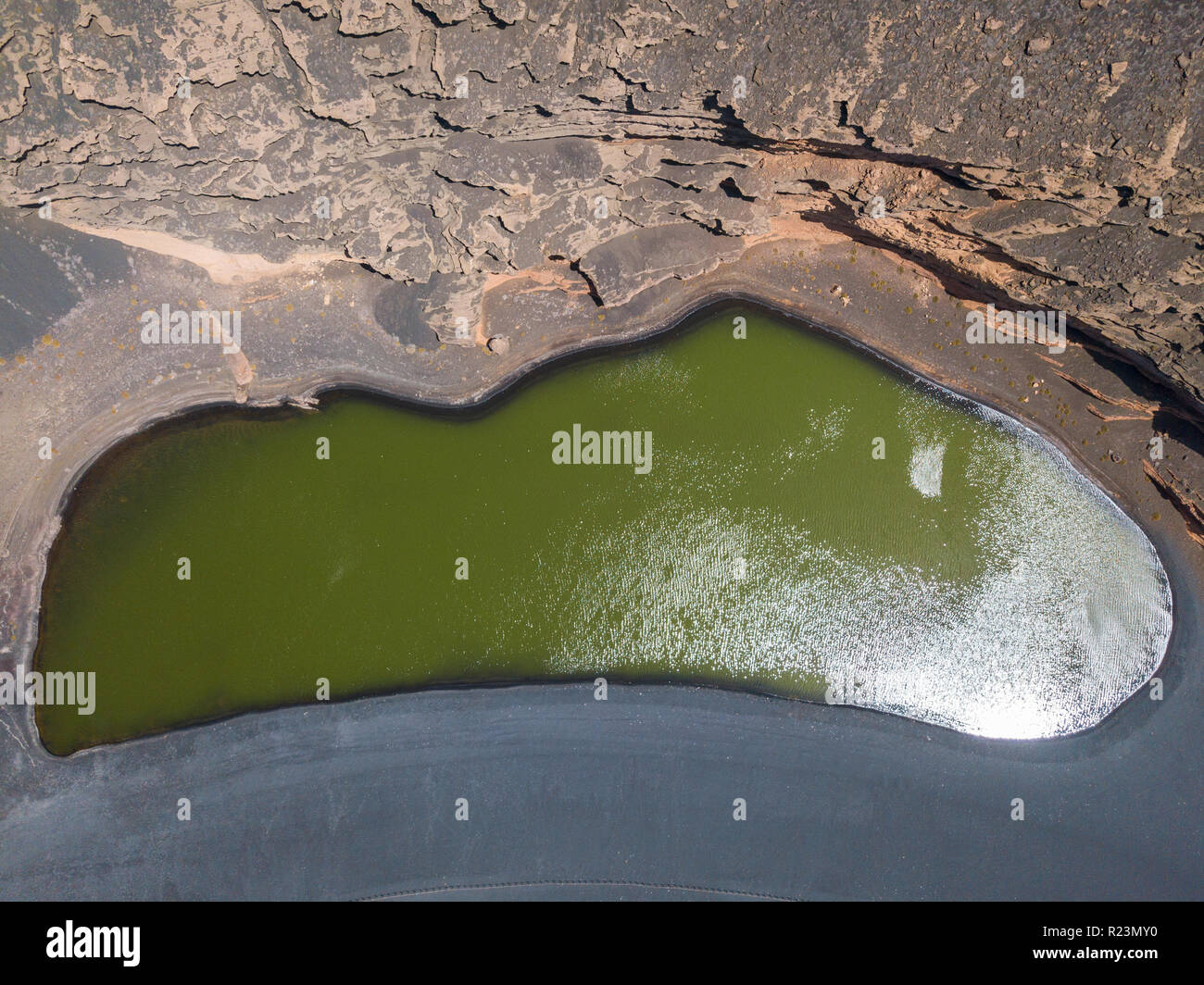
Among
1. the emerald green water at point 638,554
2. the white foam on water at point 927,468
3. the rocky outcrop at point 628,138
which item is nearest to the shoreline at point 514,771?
the emerald green water at point 638,554

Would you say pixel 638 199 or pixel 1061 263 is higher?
pixel 638 199

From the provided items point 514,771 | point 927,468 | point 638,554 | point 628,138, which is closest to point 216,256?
point 628,138

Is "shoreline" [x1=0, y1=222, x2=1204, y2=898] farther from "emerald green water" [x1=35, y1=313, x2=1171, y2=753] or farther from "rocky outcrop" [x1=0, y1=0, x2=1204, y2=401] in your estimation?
"rocky outcrop" [x1=0, y1=0, x2=1204, y2=401]

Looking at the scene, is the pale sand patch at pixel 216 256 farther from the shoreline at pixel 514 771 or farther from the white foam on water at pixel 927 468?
the white foam on water at pixel 927 468

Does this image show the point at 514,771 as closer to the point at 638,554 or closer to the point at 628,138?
the point at 638,554

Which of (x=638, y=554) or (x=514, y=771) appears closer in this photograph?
(x=514, y=771)

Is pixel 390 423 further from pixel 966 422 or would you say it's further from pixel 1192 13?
pixel 1192 13

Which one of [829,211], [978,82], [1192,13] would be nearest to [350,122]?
[829,211]
